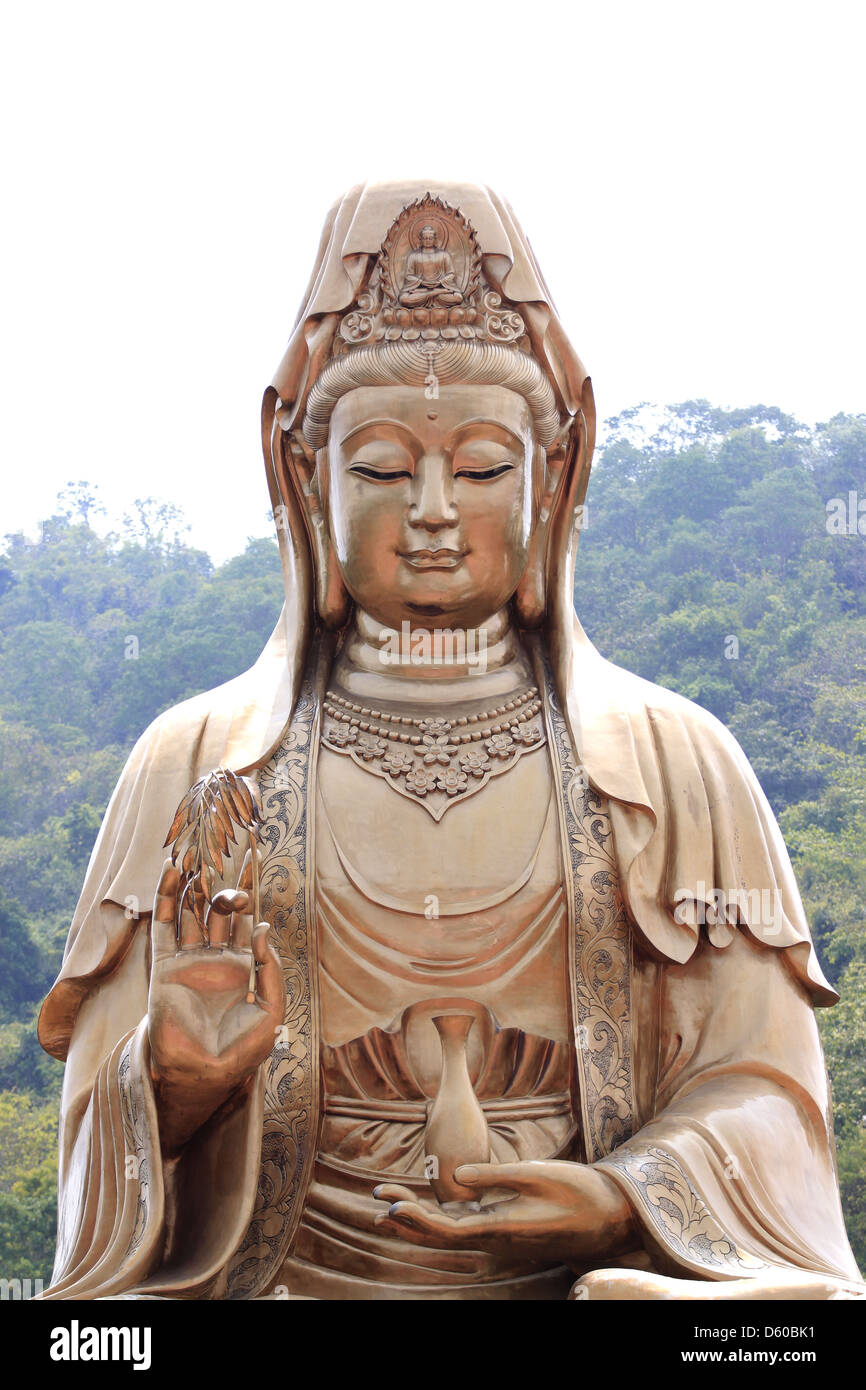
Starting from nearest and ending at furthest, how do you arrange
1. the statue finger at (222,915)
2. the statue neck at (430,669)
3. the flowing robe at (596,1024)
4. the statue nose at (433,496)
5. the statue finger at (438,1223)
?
the statue finger at (222,915) < the statue finger at (438,1223) < the flowing robe at (596,1024) < the statue nose at (433,496) < the statue neck at (430,669)

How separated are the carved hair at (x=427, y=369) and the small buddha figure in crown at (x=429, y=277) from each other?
10cm

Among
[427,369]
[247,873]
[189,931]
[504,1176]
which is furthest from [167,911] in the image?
[427,369]

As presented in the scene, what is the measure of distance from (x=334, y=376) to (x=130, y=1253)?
213 cm

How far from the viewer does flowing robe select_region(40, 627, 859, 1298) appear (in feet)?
15.3

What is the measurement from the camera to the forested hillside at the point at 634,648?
14.7m

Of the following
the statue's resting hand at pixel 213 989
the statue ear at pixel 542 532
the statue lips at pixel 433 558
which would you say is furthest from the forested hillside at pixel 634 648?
the statue's resting hand at pixel 213 989

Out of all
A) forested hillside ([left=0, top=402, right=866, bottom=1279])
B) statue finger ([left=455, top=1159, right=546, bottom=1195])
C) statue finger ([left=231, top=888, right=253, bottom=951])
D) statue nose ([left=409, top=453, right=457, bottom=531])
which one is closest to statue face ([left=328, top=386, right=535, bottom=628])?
statue nose ([left=409, top=453, right=457, bottom=531])

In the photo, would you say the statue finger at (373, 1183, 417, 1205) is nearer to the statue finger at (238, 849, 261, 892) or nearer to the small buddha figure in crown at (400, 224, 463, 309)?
the statue finger at (238, 849, 261, 892)

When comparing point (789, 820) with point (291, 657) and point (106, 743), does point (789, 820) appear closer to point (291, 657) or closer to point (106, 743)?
point (106, 743)

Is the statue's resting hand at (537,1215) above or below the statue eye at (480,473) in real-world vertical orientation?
below

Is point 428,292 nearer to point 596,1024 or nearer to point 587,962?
point 587,962

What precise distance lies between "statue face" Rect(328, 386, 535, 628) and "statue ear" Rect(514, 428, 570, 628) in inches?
7.2

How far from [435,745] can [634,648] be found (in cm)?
1326

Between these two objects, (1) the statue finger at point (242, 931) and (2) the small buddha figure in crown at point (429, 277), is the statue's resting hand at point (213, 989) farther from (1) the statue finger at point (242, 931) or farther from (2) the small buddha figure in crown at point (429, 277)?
(2) the small buddha figure in crown at point (429, 277)
